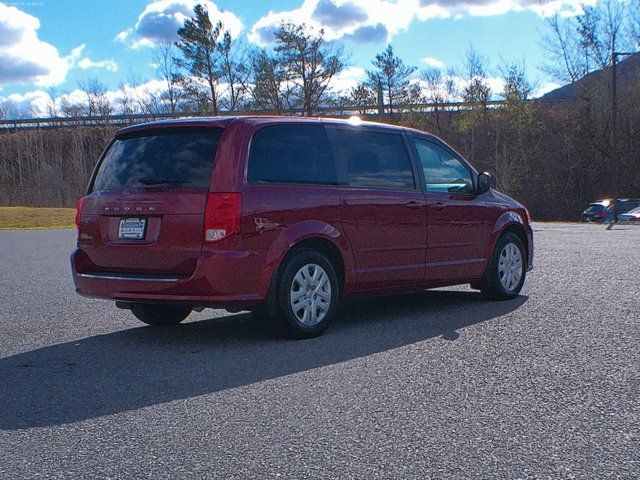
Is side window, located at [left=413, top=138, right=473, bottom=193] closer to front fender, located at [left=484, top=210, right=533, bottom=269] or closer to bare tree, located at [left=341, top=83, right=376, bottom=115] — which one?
front fender, located at [left=484, top=210, right=533, bottom=269]

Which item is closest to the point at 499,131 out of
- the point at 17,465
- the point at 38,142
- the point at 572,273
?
the point at 38,142

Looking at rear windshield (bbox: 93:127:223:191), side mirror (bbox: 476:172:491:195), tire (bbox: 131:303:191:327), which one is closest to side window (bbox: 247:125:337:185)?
rear windshield (bbox: 93:127:223:191)

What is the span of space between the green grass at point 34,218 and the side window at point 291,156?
3278 cm

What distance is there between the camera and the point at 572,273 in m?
10.5

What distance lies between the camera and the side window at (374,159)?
693cm

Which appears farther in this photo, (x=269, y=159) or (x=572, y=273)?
(x=572, y=273)

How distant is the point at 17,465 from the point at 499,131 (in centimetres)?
5829

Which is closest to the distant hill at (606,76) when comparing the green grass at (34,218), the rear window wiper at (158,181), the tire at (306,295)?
the green grass at (34,218)

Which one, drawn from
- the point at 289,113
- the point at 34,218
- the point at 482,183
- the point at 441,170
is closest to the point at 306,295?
the point at 441,170

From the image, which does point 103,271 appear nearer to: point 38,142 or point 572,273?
point 572,273

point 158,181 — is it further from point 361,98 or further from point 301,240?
point 361,98

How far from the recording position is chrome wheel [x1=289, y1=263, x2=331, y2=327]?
6.29 metres

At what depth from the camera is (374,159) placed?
7203 mm

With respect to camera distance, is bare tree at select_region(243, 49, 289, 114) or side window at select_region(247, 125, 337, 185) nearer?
side window at select_region(247, 125, 337, 185)
